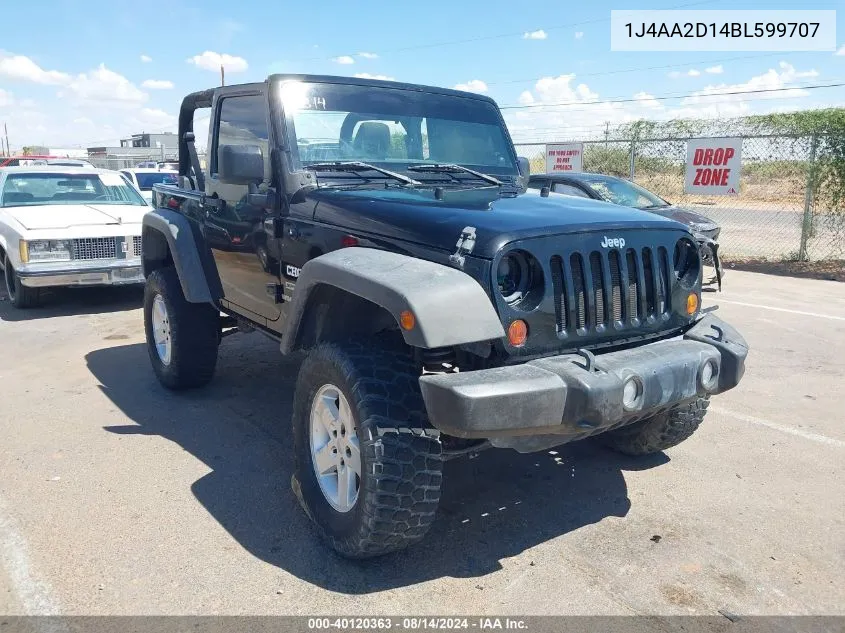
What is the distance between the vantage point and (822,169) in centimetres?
1154

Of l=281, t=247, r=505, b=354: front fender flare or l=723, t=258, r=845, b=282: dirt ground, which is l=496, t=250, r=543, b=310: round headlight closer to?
l=281, t=247, r=505, b=354: front fender flare

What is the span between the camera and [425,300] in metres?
2.63

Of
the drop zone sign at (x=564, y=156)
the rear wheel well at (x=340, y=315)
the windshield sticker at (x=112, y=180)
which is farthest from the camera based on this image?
the drop zone sign at (x=564, y=156)

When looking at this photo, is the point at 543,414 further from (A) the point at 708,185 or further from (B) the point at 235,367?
(A) the point at 708,185

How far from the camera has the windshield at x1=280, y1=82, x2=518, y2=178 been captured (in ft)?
13.0

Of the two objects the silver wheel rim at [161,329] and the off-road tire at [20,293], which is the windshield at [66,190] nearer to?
the off-road tire at [20,293]

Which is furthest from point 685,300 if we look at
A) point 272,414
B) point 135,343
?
point 135,343

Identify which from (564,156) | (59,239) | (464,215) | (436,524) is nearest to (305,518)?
(436,524)

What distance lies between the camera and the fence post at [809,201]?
454 inches

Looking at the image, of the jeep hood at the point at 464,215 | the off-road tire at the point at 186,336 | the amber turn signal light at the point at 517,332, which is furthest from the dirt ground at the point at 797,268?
the amber turn signal light at the point at 517,332

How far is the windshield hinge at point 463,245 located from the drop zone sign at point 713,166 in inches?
418

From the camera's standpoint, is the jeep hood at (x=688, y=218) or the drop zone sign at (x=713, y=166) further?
the drop zone sign at (x=713, y=166)

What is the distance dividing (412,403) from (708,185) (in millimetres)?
11216

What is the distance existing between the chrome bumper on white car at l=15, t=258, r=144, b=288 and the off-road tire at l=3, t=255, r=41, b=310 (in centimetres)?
40
